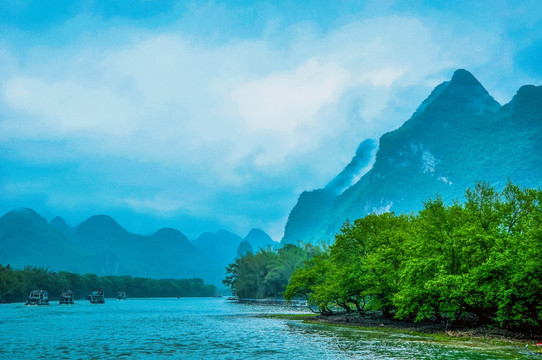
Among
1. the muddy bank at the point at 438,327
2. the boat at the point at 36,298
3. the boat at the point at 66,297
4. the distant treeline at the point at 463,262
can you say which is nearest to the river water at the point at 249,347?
the muddy bank at the point at 438,327

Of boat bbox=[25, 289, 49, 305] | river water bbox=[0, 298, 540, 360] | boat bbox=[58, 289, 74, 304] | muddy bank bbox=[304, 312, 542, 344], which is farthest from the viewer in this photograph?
boat bbox=[58, 289, 74, 304]

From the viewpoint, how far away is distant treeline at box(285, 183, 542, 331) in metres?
46.1

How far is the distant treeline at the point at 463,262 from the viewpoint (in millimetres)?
46094

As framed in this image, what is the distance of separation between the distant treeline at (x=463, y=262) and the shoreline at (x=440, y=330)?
1775 millimetres

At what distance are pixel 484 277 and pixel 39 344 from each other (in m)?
49.1

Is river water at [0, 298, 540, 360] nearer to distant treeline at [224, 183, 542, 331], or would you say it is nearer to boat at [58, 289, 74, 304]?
distant treeline at [224, 183, 542, 331]

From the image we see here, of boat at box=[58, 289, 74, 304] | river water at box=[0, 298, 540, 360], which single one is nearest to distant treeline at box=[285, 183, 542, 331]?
river water at box=[0, 298, 540, 360]

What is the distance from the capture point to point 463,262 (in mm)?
55594

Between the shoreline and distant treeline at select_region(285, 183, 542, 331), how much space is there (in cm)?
178

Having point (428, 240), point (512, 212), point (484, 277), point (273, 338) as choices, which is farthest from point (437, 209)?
point (273, 338)

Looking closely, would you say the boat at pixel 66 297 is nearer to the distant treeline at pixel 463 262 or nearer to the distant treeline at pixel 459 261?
the distant treeline at pixel 459 261

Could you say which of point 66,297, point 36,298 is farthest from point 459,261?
point 66,297

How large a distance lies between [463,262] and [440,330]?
8952 mm

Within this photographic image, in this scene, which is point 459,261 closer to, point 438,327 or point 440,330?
point 440,330
